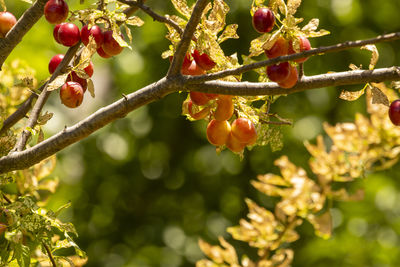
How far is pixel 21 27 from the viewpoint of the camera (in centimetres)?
87

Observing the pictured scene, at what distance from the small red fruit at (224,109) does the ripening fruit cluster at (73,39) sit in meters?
0.18

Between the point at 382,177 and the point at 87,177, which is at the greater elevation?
the point at 87,177

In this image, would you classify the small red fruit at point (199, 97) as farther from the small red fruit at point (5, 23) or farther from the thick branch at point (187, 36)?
the small red fruit at point (5, 23)

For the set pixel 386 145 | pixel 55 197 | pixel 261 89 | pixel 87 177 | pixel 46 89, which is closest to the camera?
pixel 261 89

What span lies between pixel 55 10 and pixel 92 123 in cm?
19

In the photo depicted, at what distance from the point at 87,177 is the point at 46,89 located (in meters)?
2.25

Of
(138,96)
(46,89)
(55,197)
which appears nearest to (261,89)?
(138,96)

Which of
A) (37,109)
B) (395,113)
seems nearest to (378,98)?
(395,113)

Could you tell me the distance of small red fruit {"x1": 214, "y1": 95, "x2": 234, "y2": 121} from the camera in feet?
2.79

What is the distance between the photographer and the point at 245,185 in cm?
317

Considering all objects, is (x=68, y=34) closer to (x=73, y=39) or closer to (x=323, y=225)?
(x=73, y=39)

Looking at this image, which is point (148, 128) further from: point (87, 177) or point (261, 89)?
point (261, 89)

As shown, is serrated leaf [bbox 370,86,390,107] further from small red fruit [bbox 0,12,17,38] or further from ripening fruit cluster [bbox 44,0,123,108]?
small red fruit [bbox 0,12,17,38]

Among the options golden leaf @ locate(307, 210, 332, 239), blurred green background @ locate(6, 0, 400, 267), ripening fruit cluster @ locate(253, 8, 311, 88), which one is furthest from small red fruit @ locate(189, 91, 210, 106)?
blurred green background @ locate(6, 0, 400, 267)
